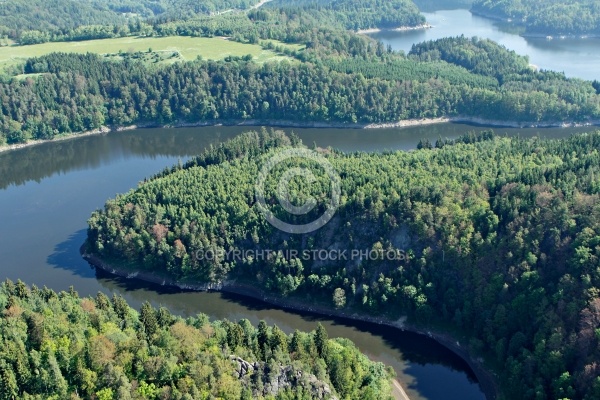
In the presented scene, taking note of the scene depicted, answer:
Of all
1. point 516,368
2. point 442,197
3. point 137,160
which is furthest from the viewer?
point 137,160

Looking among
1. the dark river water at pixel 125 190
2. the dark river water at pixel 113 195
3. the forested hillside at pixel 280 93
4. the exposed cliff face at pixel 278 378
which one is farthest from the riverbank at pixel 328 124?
the exposed cliff face at pixel 278 378

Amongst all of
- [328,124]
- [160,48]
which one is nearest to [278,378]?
[328,124]

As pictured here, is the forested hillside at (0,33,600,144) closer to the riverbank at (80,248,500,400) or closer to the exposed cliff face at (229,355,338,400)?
the riverbank at (80,248,500,400)

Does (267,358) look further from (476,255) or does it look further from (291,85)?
(291,85)

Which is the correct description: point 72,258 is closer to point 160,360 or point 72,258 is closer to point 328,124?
point 160,360

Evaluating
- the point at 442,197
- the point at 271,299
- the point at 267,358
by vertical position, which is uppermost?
the point at 442,197

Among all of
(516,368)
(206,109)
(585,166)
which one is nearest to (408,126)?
(206,109)
